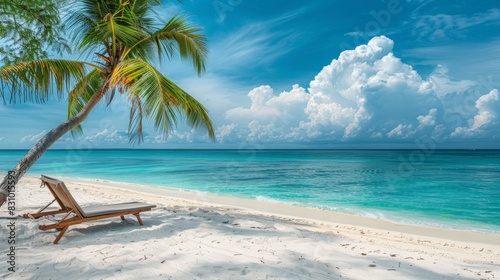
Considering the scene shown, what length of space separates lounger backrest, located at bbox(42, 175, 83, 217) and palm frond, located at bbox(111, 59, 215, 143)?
1.47 m

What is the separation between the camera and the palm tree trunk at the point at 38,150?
4687 millimetres

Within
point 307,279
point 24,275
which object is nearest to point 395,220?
point 307,279

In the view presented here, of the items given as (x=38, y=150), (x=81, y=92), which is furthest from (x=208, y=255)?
(x=81, y=92)

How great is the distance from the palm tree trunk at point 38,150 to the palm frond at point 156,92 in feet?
3.28

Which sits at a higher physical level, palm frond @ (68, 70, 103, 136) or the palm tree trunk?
palm frond @ (68, 70, 103, 136)

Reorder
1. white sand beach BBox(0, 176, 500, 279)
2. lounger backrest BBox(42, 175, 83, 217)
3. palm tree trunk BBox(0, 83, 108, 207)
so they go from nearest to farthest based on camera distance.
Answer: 1. white sand beach BBox(0, 176, 500, 279)
2. lounger backrest BBox(42, 175, 83, 217)
3. palm tree trunk BBox(0, 83, 108, 207)

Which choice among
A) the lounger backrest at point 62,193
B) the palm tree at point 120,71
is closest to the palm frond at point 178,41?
the palm tree at point 120,71

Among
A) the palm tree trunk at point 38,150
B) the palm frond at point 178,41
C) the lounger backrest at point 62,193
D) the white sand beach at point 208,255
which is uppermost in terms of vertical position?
the palm frond at point 178,41

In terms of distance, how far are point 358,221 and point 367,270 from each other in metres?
5.36

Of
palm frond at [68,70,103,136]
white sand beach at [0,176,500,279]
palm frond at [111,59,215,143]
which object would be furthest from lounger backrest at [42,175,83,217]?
palm frond at [68,70,103,136]

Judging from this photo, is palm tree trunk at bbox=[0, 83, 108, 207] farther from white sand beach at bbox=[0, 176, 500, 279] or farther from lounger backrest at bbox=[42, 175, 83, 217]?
white sand beach at bbox=[0, 176, 500, 279]

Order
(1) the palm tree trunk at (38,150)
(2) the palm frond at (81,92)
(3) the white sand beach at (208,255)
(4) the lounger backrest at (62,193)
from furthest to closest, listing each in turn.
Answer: (2) the palm frond at (81,92) → (1) the palm tree trunk at (38,150) → (4) the lounger backrest at (62,193) → (3) the white sand beach at (208,255)

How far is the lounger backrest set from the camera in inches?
176

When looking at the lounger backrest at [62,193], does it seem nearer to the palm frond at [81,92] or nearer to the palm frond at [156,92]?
the palm frond at [156,92]
